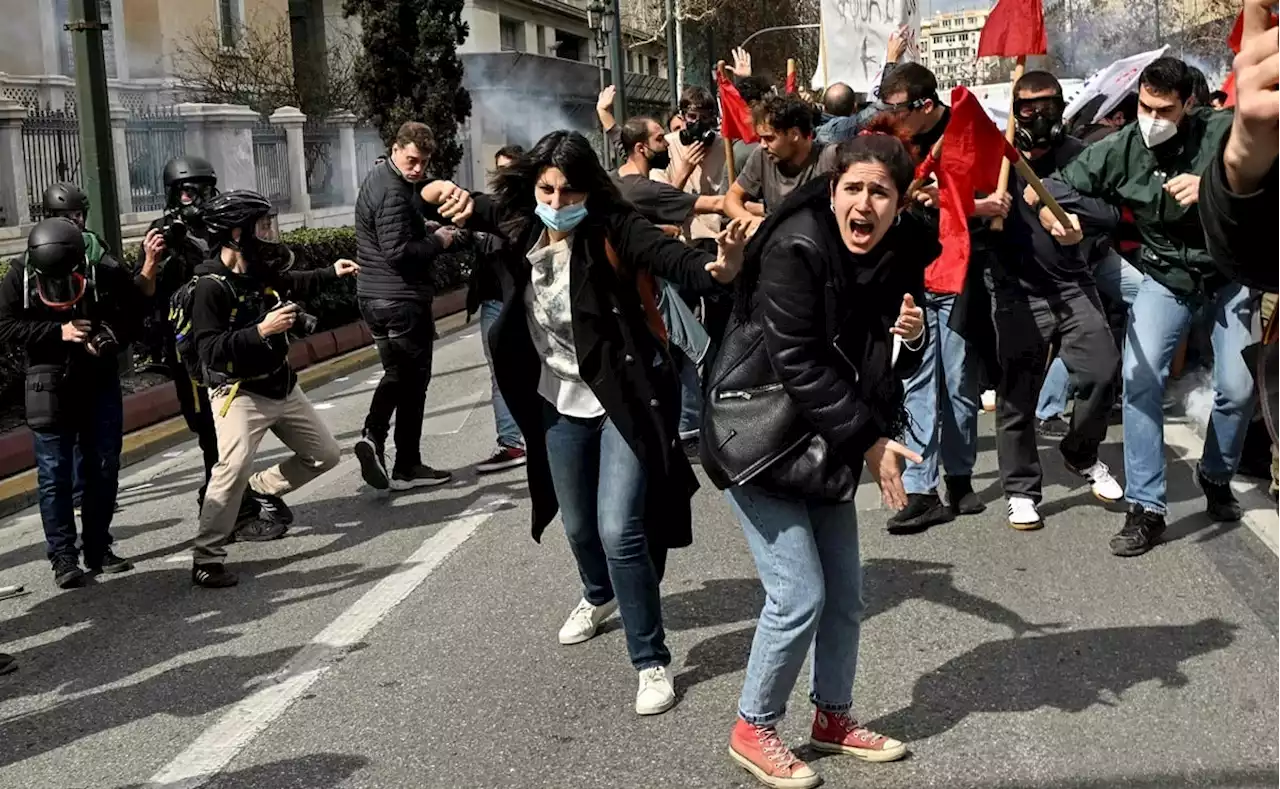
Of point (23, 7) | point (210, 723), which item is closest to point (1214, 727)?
point (210, 723)

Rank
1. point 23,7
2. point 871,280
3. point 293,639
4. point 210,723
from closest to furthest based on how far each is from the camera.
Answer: point 871,280 → point 210,723 → point 293,639 → point 23,7

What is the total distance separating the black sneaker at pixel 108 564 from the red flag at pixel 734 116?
11.2ft

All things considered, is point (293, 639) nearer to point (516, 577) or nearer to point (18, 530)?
point (516, 577)

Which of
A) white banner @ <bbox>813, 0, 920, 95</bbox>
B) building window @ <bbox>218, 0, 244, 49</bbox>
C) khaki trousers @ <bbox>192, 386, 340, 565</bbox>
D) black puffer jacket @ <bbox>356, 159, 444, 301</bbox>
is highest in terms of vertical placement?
building window @ <bbox>218, 0, 244, 49</bbox>

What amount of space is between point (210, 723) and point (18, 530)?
3.87m

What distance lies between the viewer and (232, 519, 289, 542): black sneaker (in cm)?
701

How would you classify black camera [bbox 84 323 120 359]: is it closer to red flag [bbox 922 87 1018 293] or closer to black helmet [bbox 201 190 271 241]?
black helmet [bbox 201 190 271 241]

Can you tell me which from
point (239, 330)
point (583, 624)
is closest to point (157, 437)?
point (239, 330)

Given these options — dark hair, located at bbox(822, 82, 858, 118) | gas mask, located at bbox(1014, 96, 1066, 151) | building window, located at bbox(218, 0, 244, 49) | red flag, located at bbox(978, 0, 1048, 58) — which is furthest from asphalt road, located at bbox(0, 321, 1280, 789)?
building window, located at bbox(218, 0, 244, 49)

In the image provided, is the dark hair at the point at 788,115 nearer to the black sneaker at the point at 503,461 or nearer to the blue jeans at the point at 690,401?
the blue jeans at the point at 690,401

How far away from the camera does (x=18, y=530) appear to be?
785cm

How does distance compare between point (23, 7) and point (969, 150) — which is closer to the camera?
point (969, 150)

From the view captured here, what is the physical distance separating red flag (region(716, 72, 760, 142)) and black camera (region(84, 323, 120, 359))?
9.66ft

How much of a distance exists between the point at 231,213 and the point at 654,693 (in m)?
3.04
